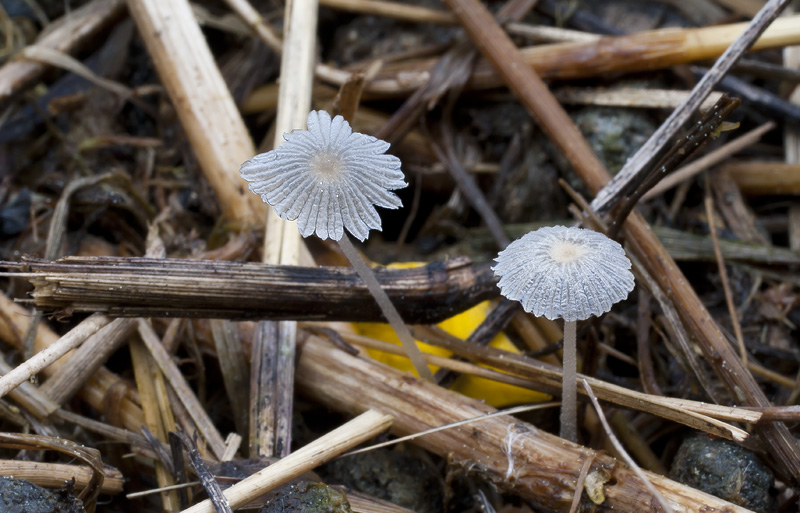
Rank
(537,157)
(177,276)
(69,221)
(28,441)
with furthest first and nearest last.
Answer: (537,157)
(69,221)
(177,276)
(28,441)

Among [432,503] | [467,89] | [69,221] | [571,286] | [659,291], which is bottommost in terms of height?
[432,503]

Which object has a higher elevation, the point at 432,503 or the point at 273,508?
the point at 432,503

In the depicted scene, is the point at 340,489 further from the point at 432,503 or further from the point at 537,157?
the point at 537,157

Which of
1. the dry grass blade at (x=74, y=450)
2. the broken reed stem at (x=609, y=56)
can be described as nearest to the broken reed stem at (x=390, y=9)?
the broken reed stem at (x=609, y=56)

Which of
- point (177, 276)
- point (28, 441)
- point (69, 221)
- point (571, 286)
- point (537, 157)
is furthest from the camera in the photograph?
point (537, 157)

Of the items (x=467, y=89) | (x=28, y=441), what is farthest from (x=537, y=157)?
(x=28, y=441)

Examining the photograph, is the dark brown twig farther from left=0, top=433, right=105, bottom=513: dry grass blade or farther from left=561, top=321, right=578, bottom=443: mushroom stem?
left=0, top=433, right=105, bottom=513: dry grass blade

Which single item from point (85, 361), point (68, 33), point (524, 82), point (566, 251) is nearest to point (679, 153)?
point (566, 251)
